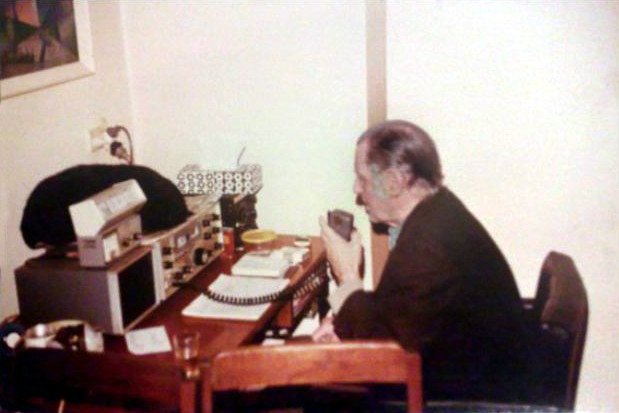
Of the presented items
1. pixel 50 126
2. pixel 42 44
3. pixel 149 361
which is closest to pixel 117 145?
pixel 50 126

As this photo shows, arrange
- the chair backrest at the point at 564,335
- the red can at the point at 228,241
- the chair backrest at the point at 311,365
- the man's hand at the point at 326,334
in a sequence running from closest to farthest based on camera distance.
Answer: the chair backrest at the point at 311,365, the chair backrest at the point at 564,335, the man's hand at the point at 326,334, the red can at the point at 228,241

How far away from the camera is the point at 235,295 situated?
6.51 feet

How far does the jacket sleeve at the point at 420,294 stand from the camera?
1.54 metres

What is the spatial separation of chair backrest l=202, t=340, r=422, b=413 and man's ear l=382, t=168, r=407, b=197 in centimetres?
49

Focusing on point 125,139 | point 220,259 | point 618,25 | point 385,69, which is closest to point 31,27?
point 125,139

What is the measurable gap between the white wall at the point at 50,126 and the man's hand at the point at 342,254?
33.6 inches

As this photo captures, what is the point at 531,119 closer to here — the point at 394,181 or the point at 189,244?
the point at 394,181

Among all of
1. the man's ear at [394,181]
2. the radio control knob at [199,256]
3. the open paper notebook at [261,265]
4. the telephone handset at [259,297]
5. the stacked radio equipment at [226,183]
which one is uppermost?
the man's ear at [394,181]

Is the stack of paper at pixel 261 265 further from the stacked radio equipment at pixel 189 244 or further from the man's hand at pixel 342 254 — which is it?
the man's hand at pixel 342 254

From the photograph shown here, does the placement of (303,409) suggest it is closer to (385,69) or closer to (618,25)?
(385,69)

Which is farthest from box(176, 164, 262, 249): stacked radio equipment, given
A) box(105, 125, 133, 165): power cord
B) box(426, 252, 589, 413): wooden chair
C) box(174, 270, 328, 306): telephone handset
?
box(426, 252, 589, 413): wooden chair

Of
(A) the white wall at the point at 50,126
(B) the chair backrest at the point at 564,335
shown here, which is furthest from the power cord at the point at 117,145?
(B) the chair backrest at the point at 564,335

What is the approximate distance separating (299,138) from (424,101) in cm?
55

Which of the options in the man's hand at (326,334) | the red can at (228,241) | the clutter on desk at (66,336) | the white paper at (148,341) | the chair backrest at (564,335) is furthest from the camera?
the red can at (228,241)
